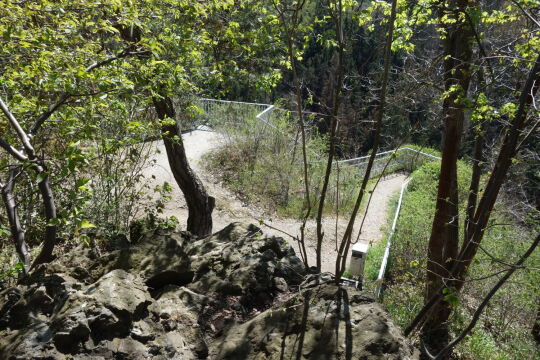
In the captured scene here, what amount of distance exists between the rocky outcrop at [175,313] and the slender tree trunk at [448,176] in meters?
2.49

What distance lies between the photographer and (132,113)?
20.2 feet

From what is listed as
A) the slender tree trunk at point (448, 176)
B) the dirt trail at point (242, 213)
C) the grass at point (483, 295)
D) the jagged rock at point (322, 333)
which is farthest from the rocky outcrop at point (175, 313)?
the dirt trail at point (242, 213)

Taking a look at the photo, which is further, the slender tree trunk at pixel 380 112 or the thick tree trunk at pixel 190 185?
the thick tree trunk at pixel 190 185

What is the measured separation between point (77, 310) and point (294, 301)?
1.58 meters

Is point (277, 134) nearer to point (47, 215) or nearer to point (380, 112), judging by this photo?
point (380, 112)

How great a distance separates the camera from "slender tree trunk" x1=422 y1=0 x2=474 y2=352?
5.30 metres

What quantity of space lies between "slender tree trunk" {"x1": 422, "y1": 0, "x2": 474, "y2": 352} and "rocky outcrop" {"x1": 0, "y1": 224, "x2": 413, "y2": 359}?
8.18 ft

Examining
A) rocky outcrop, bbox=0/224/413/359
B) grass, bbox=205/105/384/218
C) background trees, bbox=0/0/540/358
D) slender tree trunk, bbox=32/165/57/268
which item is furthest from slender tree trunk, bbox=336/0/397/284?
grass, bbox=205/105/384/218

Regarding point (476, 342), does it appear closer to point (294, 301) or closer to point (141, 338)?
point (294, 301)

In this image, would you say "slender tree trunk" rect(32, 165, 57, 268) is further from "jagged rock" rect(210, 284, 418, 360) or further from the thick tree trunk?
A: the thick tree trunk

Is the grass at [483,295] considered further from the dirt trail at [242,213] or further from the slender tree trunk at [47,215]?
the slender tree trunk at [47,215]

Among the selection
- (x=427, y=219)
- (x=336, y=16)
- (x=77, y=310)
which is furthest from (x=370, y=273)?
(x=77, y=310)

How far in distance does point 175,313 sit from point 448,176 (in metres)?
4.13

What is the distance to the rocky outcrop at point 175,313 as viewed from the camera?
265cm
